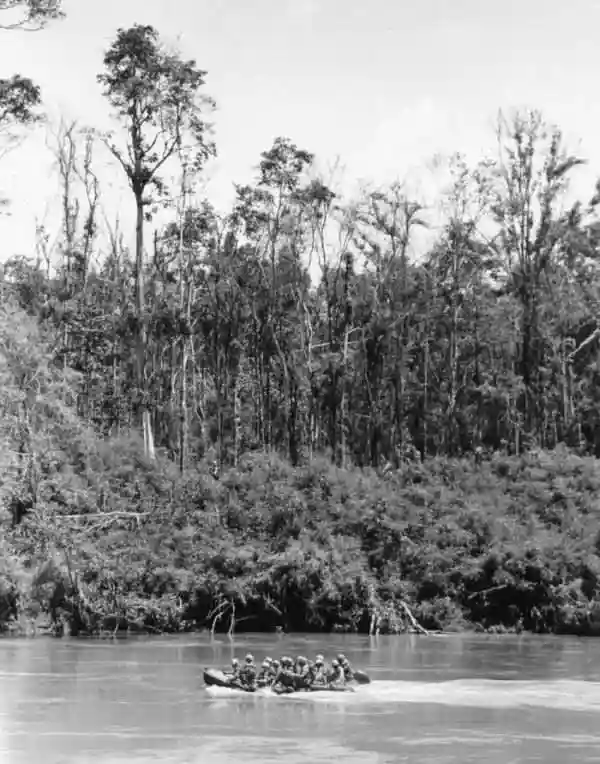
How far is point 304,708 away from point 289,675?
161 cm

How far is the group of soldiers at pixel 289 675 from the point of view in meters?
29.2

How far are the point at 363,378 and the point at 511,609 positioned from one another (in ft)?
94.9

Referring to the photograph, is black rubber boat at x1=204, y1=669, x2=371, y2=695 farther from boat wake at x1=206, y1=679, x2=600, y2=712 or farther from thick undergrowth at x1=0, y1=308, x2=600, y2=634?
thick undergrowth at x1=0, y1=308, x2=600, y2=634

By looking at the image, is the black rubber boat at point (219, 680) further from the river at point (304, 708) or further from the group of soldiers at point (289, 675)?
the river at point (304, 708)

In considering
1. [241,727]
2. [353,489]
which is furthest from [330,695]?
[353,489]

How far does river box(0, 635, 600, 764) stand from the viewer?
873 inches

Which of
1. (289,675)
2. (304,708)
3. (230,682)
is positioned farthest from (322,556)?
(304,708)

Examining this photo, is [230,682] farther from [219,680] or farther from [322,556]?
[322,556]

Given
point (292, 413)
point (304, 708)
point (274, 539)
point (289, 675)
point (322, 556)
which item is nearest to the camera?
point (304, 708)

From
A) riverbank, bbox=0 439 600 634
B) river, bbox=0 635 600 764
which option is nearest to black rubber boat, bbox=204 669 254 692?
river, bbox=0 635 600 764

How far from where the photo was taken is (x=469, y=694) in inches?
1139

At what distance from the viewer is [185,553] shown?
147 ft

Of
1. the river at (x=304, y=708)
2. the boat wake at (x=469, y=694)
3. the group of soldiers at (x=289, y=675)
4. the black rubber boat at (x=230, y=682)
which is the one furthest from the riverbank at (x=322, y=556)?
the group of soldiers at (x=289, y=675)

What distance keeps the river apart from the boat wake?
39 mm
